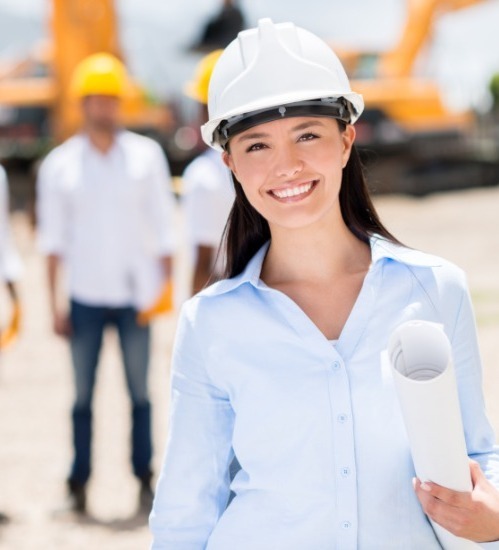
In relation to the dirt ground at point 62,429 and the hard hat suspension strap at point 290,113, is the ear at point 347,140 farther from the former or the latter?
the dirt ground at point 62,429

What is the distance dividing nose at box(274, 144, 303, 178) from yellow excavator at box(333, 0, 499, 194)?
1625 cm

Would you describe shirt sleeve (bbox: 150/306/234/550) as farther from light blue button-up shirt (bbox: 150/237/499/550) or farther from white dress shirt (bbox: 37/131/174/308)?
white dress shirt (bbox: 37/131/174/308)

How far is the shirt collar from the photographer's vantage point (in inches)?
63.0

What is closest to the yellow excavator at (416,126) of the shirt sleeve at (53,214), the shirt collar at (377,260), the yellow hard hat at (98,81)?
the yellow hard hat at (98,81)

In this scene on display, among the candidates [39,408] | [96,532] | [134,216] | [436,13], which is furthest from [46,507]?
[436,13]

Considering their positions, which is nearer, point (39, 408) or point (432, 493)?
point (432, 493)

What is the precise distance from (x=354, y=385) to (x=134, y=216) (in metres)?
2.85

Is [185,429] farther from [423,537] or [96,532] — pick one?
[96,532]

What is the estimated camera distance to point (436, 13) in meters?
19.4

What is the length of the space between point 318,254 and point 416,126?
17.4m

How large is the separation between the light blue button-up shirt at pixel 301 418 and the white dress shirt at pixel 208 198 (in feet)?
7.78

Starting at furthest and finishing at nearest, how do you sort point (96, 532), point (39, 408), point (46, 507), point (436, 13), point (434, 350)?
point (436, 13), point (39, 408), point (46, 507), point (96, 532), point (434, 350)

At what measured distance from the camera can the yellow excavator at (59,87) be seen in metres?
15.5

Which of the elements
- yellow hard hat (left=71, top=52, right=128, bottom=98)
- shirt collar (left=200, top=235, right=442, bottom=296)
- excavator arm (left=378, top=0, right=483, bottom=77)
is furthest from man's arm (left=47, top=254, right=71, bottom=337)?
A: excavator arm (left=378, top=0, right=483, bottom=77)
